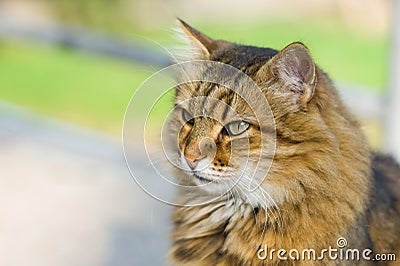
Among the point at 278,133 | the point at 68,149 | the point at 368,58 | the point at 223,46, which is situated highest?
the point at 223,46

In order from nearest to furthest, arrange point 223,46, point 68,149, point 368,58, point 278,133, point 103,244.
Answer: point 278,133 → point 223,46 → point 103,244 → point 68,149 → point 368,58

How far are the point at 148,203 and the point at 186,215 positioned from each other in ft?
5.97

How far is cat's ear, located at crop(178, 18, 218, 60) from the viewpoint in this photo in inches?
101

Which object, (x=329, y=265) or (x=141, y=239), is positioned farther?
(x=141, y=239)

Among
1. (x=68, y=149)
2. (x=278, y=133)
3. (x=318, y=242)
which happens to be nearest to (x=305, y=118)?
(x=278, y=133)

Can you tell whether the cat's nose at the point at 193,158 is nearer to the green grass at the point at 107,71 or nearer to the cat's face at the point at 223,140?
the cat's face at the point at 223,140

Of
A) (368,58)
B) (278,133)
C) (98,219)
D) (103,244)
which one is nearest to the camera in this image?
(278,133)

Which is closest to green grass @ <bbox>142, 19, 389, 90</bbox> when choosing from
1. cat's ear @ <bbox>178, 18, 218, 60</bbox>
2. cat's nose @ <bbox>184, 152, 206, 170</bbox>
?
cat's ear @ <bbox>178, 18, 218, 60</bbox>

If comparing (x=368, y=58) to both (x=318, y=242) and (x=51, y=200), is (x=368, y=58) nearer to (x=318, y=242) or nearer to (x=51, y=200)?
(x=51, y=200)

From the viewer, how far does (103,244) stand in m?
3.94

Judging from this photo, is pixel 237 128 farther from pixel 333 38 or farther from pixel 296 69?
pixel 333 38

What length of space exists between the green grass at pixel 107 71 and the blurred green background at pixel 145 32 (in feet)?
0.05

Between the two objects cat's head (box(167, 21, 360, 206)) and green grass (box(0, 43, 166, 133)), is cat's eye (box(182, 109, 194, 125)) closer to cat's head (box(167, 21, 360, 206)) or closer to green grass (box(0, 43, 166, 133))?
cat's head (box(167, 21, 360, 206))

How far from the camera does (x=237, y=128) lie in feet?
7.64
